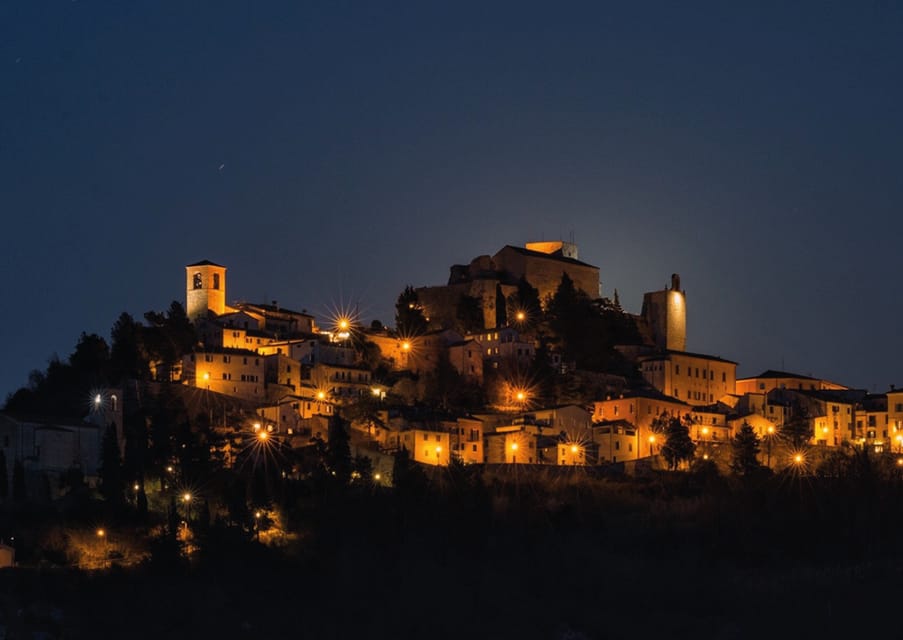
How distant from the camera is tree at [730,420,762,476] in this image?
68438 mm

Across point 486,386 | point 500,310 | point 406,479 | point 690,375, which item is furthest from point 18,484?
point 690,375

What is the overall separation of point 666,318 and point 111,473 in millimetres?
34591

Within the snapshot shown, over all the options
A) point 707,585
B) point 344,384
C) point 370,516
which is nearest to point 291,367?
point 344,384

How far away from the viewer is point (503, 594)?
59.2m

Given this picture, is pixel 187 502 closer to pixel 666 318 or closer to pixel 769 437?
pixel 769 437

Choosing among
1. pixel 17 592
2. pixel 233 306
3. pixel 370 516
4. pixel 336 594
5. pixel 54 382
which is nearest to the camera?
pixel 17 592

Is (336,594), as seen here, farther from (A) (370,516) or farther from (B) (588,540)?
(B) (588,540)

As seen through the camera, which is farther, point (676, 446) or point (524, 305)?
point (524, 305)

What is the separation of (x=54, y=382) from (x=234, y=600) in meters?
14.9

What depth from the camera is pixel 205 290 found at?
7450 cm

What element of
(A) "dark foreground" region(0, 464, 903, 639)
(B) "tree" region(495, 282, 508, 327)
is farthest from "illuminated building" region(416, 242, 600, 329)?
(A) "dark foreground" region(0, 464, 903, 639)

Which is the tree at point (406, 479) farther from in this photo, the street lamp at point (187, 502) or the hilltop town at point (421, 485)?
the street lamp at point (187, 502)

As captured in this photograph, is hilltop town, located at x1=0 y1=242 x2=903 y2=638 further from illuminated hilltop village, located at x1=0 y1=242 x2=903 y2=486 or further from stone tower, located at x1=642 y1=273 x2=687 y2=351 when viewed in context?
stone tower, located at x1=642 y1=273 x2=687 y2=351

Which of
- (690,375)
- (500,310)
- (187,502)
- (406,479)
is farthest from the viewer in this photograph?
(500,310)
